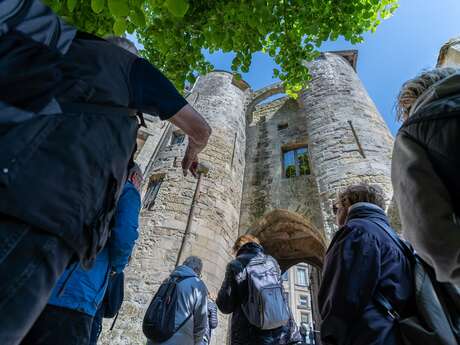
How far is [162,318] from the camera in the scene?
2.91 m

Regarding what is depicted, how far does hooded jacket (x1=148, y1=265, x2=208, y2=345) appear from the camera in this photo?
291 cm

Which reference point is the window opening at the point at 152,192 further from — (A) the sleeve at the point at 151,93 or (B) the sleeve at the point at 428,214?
(B) the sleeve at the point at 428,214

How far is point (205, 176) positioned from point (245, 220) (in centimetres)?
207

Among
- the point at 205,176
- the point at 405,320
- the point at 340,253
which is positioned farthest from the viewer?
the point at 205,176

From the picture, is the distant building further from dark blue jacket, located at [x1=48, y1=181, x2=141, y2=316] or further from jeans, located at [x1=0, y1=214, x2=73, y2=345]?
jeans, located at [x1=0, y1=214, x2=73, y2=345]

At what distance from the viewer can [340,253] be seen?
6.11 feet

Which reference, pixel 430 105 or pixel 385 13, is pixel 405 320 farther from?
pixel 385 13

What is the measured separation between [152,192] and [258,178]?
4043 mm

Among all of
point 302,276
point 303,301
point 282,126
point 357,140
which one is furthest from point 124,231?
point 302,276

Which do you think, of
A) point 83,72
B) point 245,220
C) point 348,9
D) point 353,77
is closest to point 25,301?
point 83,72

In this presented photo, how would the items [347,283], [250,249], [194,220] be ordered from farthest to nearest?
1. [194,220]
2. [250,249]
3. [347,283]

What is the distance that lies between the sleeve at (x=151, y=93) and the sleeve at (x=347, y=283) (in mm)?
1371

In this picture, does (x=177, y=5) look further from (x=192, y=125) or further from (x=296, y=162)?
(x=296, y=162)

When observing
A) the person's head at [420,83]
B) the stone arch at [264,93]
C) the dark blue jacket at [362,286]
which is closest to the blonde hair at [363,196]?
the dark blue jacket at [362,286]
